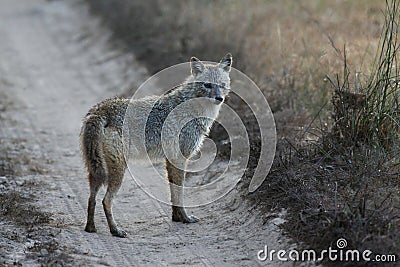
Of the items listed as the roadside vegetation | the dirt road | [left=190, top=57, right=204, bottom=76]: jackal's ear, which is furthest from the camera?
[left=190, top=57, right=204, bottom=76]: jackal's ear

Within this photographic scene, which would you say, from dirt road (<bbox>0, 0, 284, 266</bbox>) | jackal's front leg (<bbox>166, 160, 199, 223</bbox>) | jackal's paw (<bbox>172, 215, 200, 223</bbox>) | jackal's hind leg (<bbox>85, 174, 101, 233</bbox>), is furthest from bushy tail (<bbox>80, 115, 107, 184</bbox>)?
jackal's paw (<bbox>172, 215, 200, 223</bbox>)

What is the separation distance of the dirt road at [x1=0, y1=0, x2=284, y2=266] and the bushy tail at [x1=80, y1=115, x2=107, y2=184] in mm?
674

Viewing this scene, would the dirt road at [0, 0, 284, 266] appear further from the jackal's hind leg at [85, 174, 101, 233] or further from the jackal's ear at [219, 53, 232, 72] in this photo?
the jackal's ear at [219, 53, 232, 72]

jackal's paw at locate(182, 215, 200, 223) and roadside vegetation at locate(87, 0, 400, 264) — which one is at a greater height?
roadside vegetation at locate(87, 0, 400, 264)

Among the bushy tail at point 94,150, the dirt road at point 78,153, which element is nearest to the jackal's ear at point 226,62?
the dirt road at point 78,153

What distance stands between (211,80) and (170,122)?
699 mm

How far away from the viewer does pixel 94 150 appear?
6.68 metres

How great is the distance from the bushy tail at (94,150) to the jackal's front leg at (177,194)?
105cm

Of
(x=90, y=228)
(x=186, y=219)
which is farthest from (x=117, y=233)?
(x=186, y=219)

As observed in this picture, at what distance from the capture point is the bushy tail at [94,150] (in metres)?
6.68

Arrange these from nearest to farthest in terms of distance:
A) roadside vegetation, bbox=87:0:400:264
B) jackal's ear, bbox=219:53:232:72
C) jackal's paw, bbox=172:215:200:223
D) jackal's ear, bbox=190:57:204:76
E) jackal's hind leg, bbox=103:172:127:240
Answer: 1. roadside vegetation, bbox=87:0:400:264
2. jackal's hind leg, bbox=103:172:127:240
3. jackal's paw, bbox=172:215:200:223
4. jackal's ear, bbox=190:57:204:76
5. jackal's ear, bbox=219:53:232:72

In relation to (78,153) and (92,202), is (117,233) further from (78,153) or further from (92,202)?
(78,153)

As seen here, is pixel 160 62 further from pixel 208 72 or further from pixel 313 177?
pixel 313 177

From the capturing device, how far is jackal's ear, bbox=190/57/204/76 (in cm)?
763
